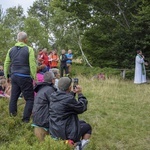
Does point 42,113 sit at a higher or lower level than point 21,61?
lower

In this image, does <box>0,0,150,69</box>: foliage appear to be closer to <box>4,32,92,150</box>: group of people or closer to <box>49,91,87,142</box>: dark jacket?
<box>4,32,92,150</box>: group of people

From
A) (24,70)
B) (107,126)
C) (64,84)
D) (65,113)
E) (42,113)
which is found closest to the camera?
(65,113)

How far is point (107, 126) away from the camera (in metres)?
6.92

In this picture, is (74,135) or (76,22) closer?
(74,135)

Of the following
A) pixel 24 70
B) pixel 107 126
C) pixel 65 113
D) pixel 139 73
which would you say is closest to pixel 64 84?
pixel 65 113

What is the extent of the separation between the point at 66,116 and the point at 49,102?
757 millimetres

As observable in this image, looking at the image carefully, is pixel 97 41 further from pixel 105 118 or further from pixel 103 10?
pixel 105 118

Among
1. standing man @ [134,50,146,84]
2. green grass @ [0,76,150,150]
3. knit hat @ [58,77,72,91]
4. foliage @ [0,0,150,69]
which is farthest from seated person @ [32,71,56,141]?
foliage @ [0,0,150,69]

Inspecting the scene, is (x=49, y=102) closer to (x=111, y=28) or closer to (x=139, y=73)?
(x=139, y=73)

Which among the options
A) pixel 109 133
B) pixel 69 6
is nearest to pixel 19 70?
pixel 109 133

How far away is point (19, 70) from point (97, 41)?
13.3 metres

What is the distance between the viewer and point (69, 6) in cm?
1895

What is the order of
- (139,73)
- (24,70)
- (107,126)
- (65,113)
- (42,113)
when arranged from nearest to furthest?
1. (65,113)
2. (42,113)
3. (24,70)
4. (107,126)
5. (139,73)

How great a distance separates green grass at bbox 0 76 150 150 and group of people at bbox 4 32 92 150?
36 centimetres
